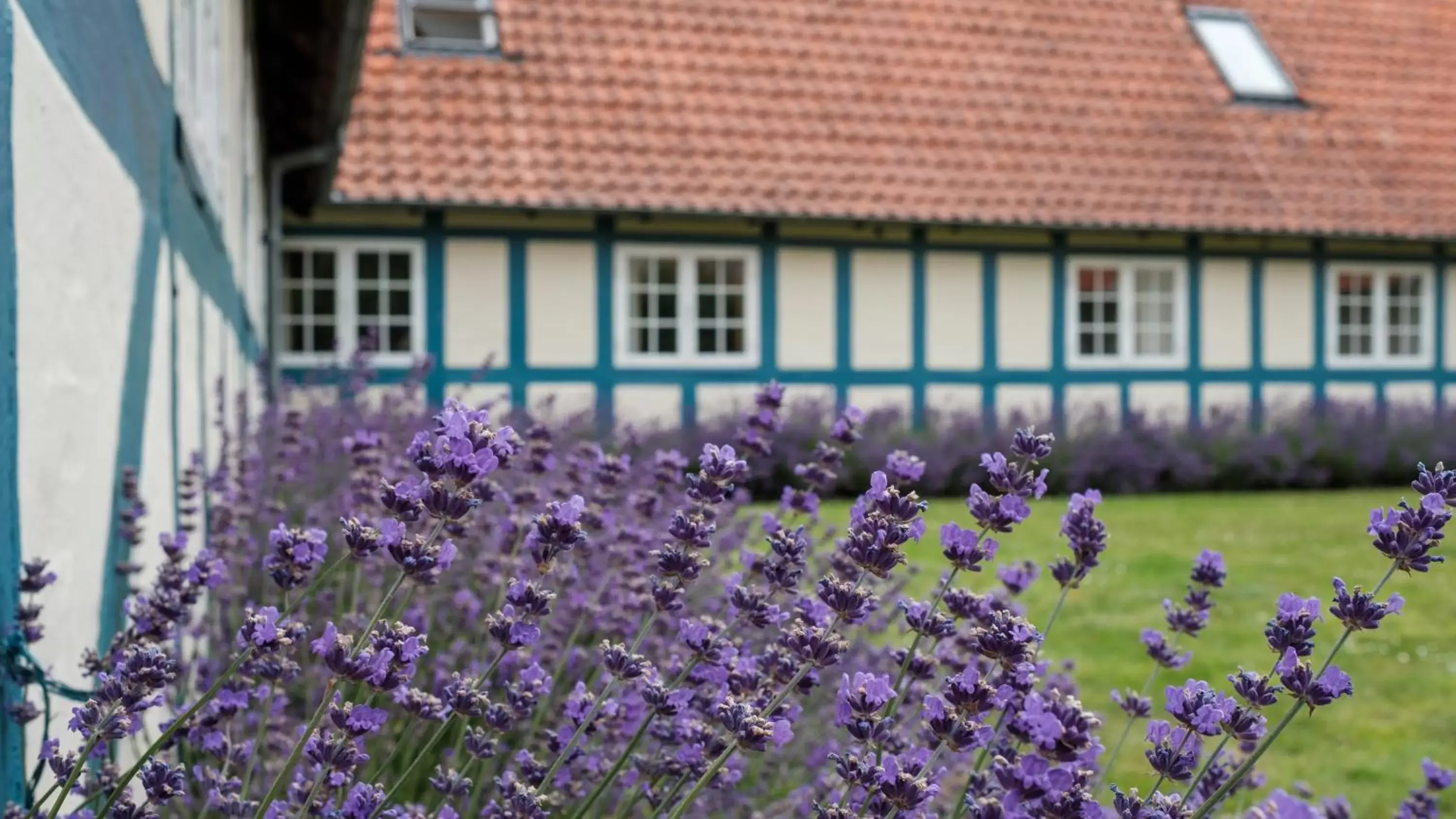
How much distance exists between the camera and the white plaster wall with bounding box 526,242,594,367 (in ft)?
46.2

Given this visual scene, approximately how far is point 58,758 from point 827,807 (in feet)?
2.43

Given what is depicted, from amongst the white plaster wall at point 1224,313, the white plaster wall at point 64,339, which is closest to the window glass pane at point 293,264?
the white plaster wall at point 1224,313

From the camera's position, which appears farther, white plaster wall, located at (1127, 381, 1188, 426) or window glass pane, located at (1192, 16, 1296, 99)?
window glass pane, located at (1192, 16, 1296, 99)

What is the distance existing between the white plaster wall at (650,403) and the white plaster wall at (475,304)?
1.06m

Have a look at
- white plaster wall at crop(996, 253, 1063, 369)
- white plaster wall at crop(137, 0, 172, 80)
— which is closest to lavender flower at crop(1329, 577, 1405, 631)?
white plaster wall at crop(137, 0, 172, 80)

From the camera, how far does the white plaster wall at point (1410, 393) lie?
17.1 metres

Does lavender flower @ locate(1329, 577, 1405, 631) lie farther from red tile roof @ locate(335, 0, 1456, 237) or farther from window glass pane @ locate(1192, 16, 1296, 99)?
window glass pane @ locate(1192, 16, 1296, 99)

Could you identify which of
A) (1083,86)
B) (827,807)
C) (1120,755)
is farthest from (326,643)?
(1083,86)

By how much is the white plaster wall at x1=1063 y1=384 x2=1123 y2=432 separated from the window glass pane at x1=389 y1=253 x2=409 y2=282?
632 centimetres

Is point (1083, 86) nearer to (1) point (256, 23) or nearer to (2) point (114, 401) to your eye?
(1) point (256, 23)

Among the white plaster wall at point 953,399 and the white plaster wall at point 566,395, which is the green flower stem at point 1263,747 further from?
the white plaster wall at point 953,399

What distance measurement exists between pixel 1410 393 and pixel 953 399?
5.39 metres

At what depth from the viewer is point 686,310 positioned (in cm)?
1462

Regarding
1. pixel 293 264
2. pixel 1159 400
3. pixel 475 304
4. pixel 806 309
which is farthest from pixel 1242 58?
pixel 293 264
